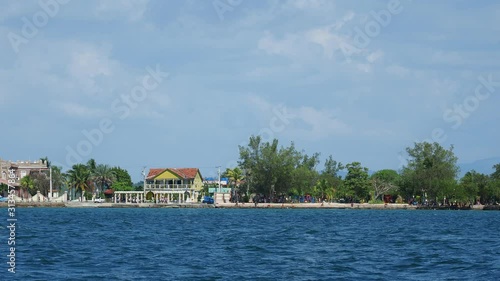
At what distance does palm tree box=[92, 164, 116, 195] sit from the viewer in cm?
14812

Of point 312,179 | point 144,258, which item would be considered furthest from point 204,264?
point 312,179

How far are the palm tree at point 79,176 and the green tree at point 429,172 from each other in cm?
5857

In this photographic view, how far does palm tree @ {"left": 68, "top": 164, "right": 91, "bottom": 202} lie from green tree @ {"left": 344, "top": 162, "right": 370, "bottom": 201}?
162ft

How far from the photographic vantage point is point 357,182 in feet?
409

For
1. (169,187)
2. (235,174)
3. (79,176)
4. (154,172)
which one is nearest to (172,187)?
(169,187)

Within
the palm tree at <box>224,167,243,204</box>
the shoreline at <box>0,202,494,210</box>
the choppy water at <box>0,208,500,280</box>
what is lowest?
the choppy water at <box>0,208,500,280</box>

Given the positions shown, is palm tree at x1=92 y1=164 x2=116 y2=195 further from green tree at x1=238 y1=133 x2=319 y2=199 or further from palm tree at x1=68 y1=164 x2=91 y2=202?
green tree at x1=238 y1=133 x2=319 y2=199

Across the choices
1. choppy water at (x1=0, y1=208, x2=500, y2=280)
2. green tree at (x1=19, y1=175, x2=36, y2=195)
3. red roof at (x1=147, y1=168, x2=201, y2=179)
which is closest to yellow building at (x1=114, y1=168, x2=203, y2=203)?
red roof at (x1=147, y1=168, x2=201, y2=179)

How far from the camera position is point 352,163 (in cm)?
12469

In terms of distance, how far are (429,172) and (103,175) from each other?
64.7 metres

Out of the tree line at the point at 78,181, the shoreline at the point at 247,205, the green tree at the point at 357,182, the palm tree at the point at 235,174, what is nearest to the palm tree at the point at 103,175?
the tree line at the point at 78,181

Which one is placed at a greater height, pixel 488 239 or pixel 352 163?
pixel 352 163

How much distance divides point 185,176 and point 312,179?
2381 centimetres

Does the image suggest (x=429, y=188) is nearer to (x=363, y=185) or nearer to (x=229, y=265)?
(x=363, y=185)
